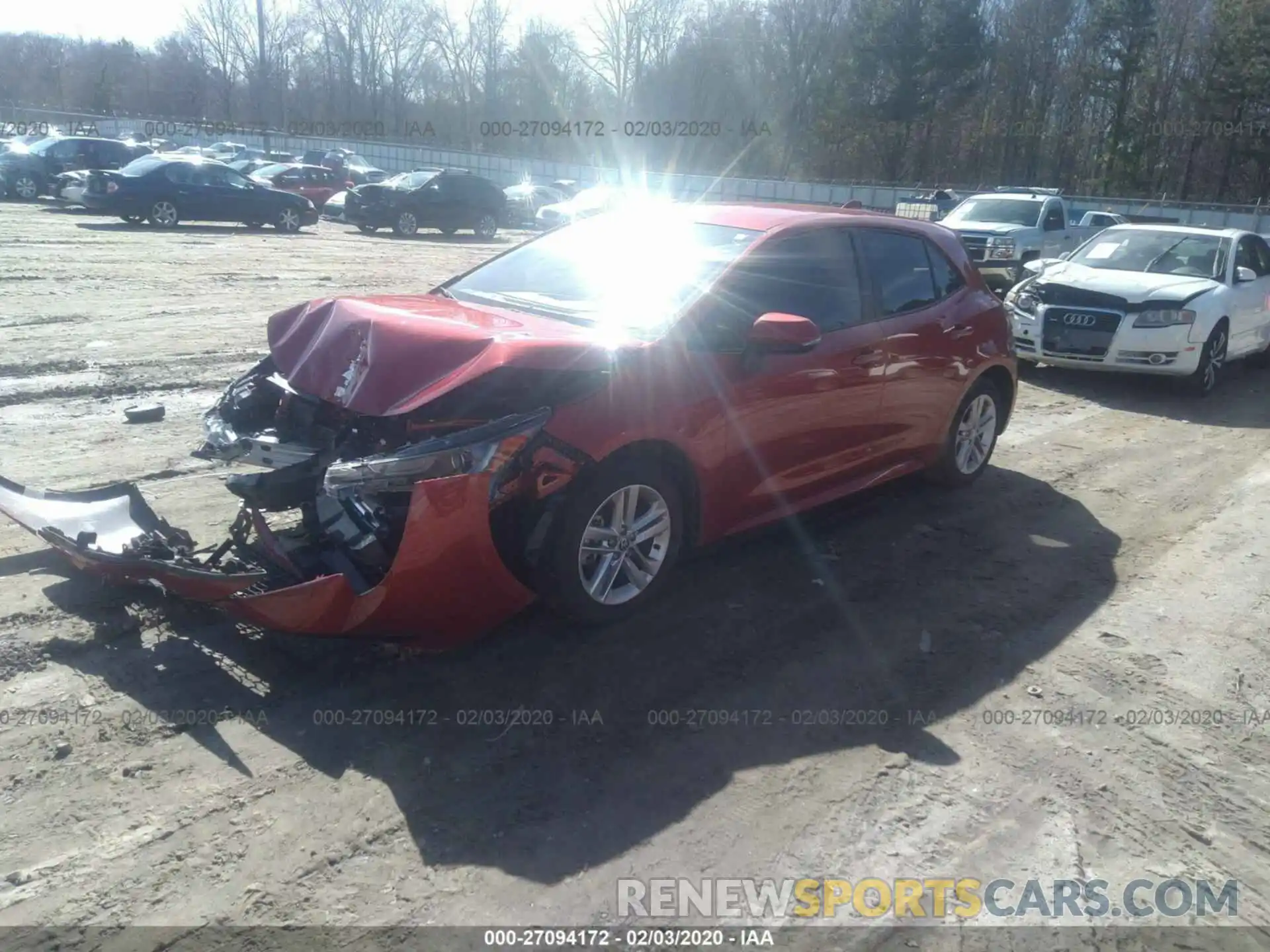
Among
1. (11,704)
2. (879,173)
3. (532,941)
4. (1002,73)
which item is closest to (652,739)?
(532,941)

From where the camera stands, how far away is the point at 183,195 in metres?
21.9

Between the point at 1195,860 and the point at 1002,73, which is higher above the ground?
the point at 1002,73

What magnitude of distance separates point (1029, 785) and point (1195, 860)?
555mm

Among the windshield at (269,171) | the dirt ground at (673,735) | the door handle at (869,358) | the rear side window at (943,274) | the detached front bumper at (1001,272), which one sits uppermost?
the windshield at (269,171)

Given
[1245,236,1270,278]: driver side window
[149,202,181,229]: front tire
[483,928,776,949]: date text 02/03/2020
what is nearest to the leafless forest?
[149,202,181,229]: front tire

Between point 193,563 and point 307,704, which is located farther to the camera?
point 193,563

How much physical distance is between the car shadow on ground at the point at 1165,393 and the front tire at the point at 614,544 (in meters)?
7.18

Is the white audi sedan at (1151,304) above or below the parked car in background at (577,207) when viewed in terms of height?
below

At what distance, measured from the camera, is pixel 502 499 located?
4.00 metres

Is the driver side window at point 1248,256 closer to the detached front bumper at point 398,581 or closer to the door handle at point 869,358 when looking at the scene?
the door handle at point 869,358

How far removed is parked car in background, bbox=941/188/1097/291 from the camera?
55.3 feet

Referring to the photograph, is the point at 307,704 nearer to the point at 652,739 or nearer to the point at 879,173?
the point at 652,739

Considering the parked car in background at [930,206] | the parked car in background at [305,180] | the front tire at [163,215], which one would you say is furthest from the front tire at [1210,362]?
the parked car in background at [305,180]

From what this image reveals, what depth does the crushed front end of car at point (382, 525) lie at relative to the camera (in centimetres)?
379
